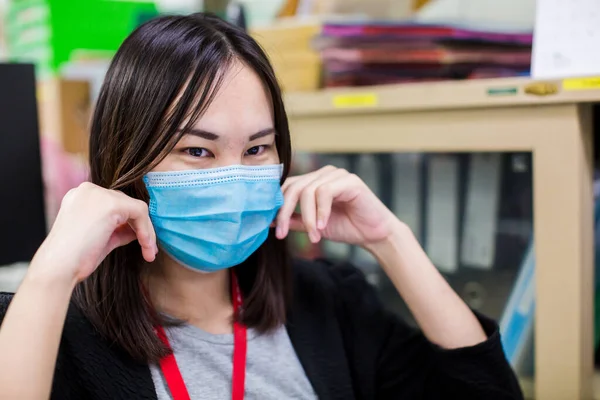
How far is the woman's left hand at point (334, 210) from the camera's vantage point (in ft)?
3.42

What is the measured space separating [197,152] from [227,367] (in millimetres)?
370

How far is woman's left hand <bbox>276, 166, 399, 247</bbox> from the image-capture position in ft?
3.42

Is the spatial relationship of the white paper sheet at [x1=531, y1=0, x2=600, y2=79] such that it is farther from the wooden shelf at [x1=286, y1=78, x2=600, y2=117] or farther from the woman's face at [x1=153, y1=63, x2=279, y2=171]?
the woman's face at [x1=153, y1=63, x2=279, y2=171]

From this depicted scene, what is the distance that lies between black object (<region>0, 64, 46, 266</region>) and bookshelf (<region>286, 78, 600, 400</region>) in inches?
32.3

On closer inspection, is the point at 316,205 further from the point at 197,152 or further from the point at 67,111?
the point at 67,111

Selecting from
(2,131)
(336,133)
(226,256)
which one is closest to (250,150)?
(226,256)

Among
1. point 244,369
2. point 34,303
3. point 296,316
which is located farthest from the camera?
point 296,316

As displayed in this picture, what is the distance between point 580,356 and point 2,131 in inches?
47.6

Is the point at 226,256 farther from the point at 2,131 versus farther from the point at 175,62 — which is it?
the point at 2,131

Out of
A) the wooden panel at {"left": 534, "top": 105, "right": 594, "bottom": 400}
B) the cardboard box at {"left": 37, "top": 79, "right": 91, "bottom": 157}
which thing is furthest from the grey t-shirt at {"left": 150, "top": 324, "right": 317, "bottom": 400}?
the cardboard box at {"left": 37, "top": 79, "right": 91, "bottom": 157}

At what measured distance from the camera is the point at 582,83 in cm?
103

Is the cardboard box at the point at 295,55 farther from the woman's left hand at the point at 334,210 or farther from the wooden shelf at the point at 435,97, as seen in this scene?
the woman's left hand at the point at 334,210

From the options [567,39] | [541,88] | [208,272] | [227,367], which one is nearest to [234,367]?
[227,367]

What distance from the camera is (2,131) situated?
125 cm
